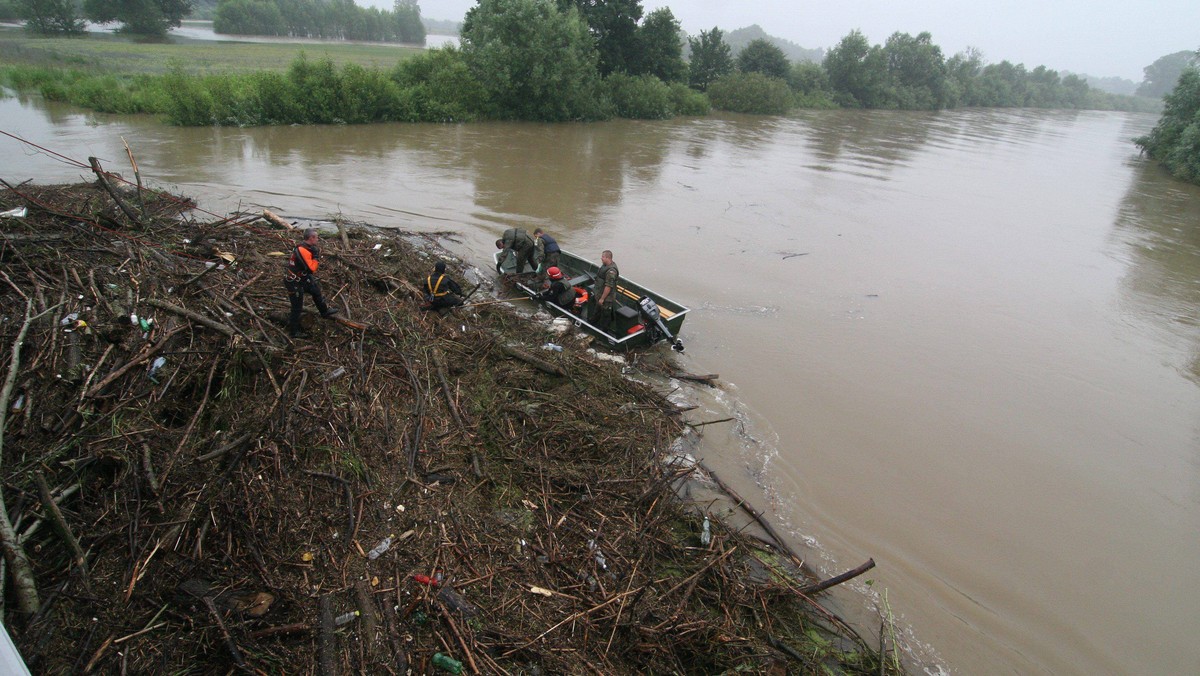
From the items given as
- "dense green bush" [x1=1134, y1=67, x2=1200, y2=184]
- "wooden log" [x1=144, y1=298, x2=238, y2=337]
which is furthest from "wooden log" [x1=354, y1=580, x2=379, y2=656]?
"dense green bush" [x1=1134, y1=67, x2=1200, y2=184]

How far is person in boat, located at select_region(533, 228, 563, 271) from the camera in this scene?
10.4 metres

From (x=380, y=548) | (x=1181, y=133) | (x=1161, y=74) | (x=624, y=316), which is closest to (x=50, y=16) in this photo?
(x=624, y=316)

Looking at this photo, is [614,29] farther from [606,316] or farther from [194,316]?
[194,316]

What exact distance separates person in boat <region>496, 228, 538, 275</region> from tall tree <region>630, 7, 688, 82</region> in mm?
33427

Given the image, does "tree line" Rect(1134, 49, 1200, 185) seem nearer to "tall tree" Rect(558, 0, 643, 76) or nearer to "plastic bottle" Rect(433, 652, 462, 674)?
"tall tree" Rect(558, 0, 643, 76)

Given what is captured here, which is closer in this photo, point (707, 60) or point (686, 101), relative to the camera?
point (686, 101)

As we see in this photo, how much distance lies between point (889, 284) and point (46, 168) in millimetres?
23679

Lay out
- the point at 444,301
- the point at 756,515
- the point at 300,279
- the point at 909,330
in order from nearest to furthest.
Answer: the point at 756,515 < the point at 300,279 < the point at 444,301 < the point at 909,330

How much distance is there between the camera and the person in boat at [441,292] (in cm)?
870

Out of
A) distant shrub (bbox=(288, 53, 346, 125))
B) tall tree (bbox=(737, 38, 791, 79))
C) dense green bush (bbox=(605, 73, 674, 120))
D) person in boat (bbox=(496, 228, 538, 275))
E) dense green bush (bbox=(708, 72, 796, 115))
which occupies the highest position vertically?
tall tree (bbox=(737, 38, 791, 79))

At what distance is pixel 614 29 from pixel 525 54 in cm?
1028

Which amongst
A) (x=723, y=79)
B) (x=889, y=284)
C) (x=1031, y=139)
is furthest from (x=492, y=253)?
(x=1031, y=139)

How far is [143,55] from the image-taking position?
39.1 metres

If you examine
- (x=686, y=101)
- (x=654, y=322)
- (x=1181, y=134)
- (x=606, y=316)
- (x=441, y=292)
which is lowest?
(x=606, y=316)
